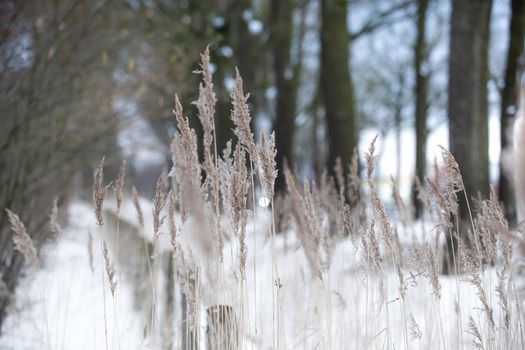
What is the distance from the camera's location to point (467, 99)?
4.87 metres

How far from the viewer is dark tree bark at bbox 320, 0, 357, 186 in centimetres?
664

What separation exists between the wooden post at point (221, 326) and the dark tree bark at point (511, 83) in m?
5.57

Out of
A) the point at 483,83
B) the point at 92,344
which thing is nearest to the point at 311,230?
the point at 92,344

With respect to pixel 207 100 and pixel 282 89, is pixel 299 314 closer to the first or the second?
pixel 207 100

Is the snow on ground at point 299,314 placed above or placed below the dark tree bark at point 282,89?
below

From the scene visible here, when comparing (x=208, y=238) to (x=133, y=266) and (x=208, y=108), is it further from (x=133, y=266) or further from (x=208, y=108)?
(x=133, y=266)

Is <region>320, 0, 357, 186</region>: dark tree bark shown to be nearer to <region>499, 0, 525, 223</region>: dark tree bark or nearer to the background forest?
the background forest

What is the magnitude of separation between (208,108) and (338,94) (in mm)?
5242

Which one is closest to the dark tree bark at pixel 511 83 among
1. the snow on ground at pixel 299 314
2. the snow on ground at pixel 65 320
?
the snow on ground at pixel 299 314

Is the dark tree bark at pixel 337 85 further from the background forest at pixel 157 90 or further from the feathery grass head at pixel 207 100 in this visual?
the feathery grass head at pixel 207 100

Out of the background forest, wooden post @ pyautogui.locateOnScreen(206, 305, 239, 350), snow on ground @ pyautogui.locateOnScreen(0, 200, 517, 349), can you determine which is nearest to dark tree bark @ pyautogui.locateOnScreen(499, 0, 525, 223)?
the background forest

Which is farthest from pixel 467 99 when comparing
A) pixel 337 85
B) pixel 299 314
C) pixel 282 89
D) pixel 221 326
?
pixel 282 89

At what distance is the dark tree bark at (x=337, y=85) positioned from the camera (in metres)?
6.64

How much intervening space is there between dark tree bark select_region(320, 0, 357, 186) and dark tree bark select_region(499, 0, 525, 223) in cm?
191
